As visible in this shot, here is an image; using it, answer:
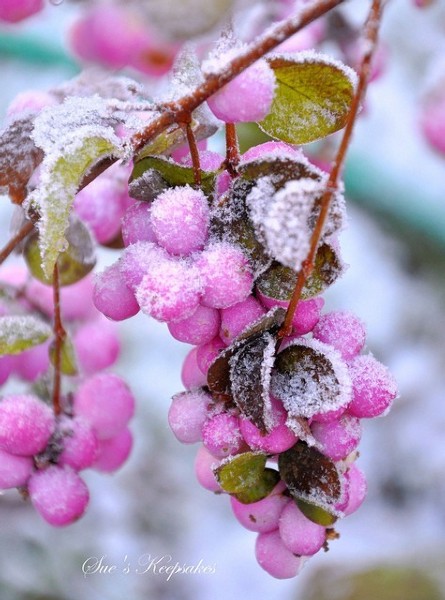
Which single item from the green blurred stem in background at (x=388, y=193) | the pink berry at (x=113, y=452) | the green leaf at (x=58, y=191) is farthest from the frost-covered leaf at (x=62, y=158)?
the green blurred stem in background at (x=388, y=193)

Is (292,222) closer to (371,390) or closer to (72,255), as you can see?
(371,390)

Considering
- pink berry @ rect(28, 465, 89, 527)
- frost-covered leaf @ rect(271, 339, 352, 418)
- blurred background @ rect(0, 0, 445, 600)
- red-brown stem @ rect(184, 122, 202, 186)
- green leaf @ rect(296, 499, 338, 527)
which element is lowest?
pink berry @ rect(28, 465, 89, 527)

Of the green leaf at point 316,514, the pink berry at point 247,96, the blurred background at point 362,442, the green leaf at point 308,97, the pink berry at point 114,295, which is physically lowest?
the green leaf at point 316,514

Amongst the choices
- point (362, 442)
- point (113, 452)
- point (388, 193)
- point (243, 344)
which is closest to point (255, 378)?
point (243, 344)

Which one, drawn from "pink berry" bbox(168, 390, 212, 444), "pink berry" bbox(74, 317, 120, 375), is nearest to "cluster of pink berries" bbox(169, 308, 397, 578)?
"pink berry" bbox(168, 390, 212, 444)

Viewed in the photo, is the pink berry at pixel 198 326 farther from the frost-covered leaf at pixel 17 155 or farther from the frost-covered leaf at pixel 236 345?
the frost-covered leaf at pixel 17 155

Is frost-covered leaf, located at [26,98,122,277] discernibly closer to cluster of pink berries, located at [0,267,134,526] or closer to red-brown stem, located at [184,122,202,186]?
red-brown stem, located at [184,122,202,186]

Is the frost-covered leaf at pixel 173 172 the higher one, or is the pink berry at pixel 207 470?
the frost-covered leaf at pixel 173 172
